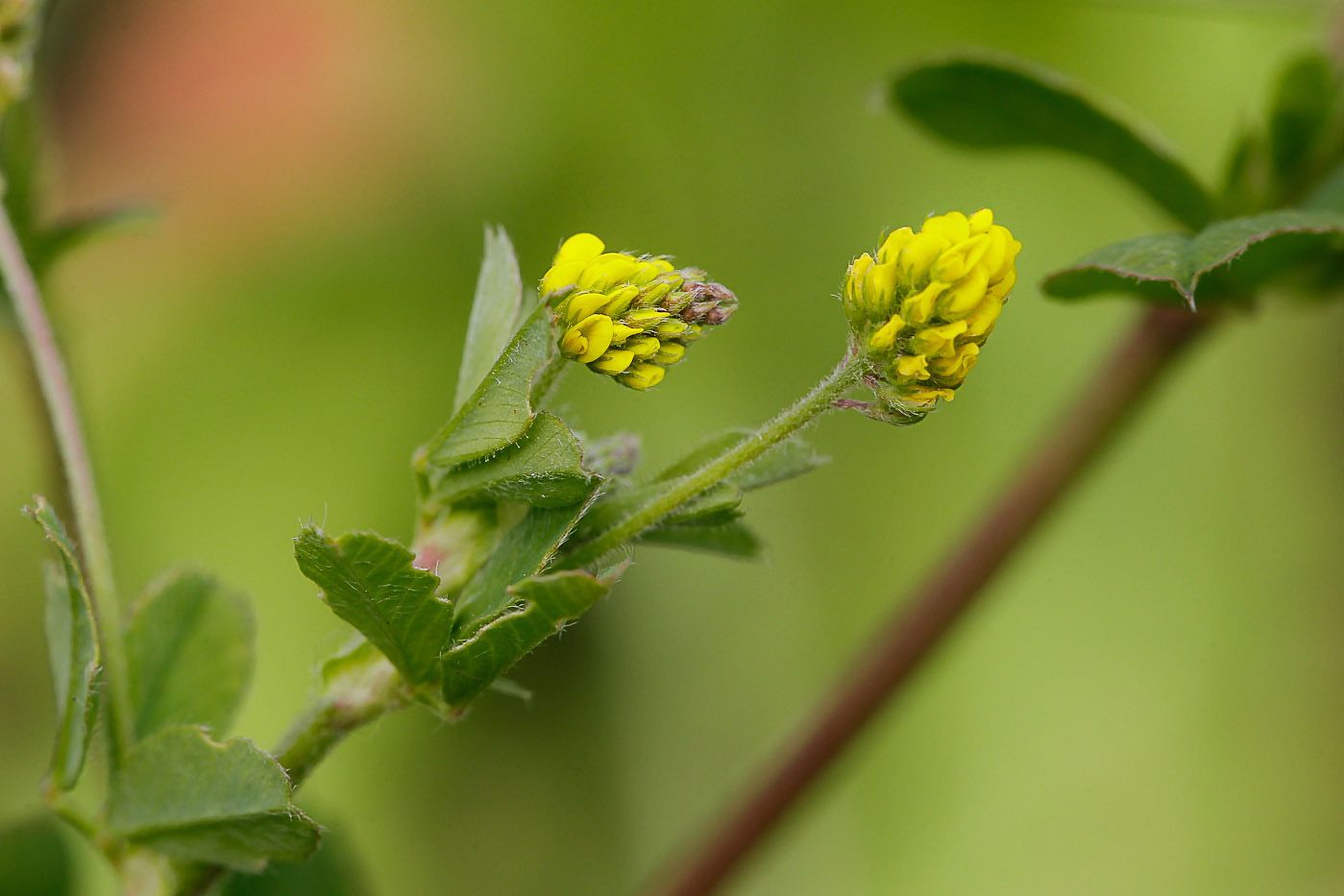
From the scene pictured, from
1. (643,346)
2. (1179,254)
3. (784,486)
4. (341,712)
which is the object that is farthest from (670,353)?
(784,486)

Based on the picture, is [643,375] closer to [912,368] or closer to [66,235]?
[912,368]

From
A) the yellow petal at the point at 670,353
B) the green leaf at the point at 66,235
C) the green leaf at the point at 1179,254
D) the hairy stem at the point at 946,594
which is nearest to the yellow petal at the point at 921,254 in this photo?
the yellow petal at the point at 670,353

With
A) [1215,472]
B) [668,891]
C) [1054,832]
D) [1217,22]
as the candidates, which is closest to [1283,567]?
[1215,472]

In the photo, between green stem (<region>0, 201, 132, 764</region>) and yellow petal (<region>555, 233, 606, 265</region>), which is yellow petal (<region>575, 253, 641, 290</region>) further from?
green stem (<region>0, 201, 132, 764</region>)

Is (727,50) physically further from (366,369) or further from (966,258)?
(966,258)

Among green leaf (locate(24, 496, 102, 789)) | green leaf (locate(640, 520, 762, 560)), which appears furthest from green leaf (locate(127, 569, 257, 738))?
green leaf (locate(640, 520, 762, 560))

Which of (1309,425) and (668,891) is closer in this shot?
(668,891)
